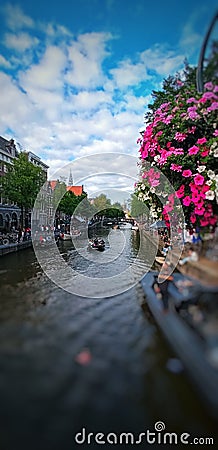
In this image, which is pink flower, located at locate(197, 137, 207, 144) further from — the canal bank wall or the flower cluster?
the canal bank wall

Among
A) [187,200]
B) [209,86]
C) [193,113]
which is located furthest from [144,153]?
[209,86]

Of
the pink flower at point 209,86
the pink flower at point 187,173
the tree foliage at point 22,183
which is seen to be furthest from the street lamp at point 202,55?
the tree foliage at point 22,183

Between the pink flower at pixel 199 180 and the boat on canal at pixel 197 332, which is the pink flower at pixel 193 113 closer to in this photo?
the pink flower at pixel 199 180

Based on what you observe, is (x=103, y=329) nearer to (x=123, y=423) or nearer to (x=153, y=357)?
(x=153, y=357)

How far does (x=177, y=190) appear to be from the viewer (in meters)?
10.5

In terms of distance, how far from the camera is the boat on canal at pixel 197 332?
3.69m

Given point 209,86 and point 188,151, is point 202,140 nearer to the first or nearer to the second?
point 188,151

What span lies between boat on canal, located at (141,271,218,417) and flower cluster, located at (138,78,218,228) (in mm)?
2326

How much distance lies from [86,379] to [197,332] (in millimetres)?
2248

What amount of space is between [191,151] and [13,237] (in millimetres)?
24632

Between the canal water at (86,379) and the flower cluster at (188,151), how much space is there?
3.36m

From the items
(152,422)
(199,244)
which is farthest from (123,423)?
(199,244)

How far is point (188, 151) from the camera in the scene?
1030 centimetres

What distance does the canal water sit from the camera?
A: 4266 mm
